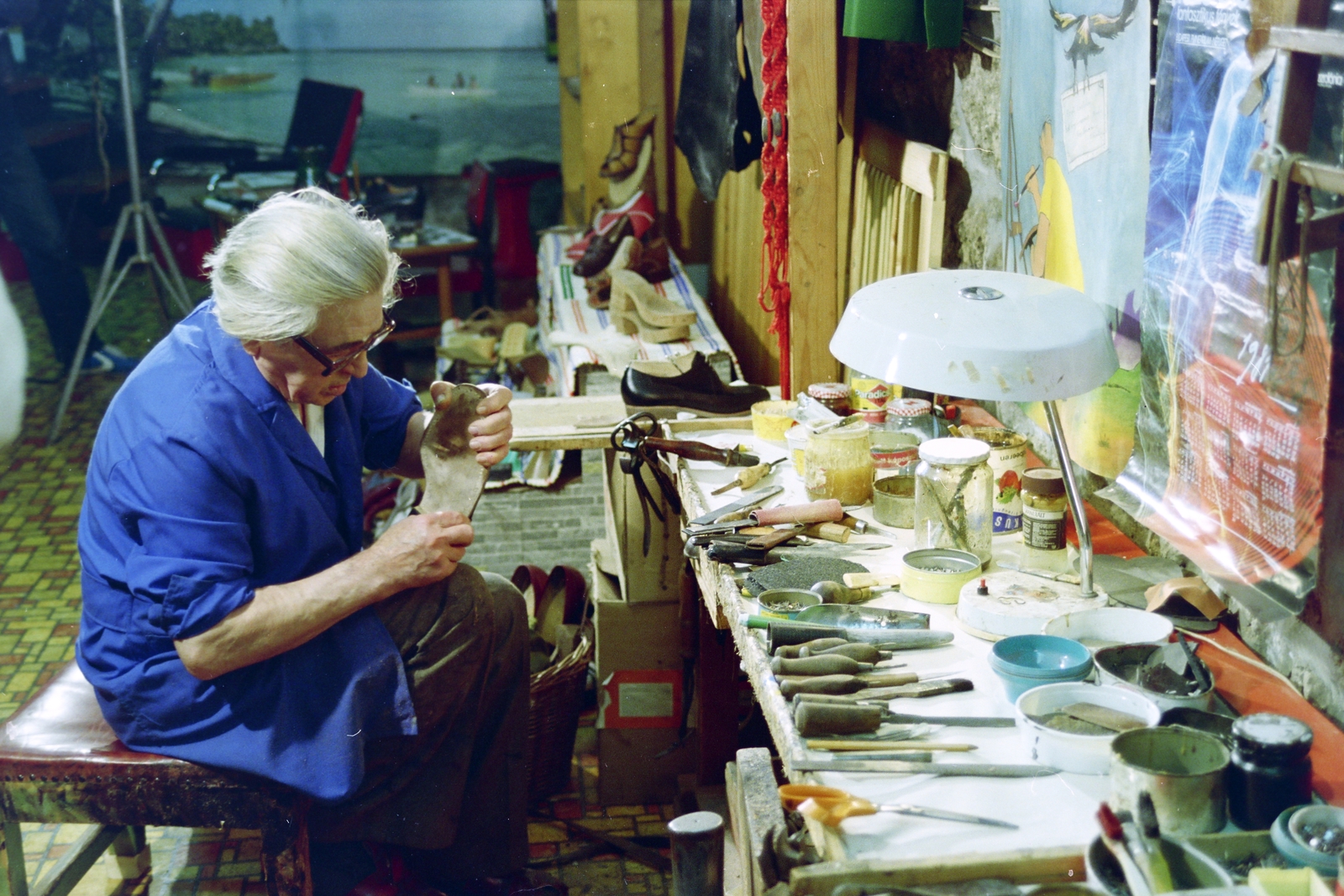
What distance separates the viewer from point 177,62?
10.7m

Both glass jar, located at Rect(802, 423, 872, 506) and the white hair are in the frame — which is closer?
the white hair

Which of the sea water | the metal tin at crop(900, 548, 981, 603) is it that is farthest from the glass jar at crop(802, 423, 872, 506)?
the sea water

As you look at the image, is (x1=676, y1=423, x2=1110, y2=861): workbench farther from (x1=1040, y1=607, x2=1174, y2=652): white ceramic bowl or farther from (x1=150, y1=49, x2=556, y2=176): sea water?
(x1=150, y1=49, x2=556, y2=176): sea water

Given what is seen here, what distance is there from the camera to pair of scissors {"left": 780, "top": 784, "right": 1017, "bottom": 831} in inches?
59.4

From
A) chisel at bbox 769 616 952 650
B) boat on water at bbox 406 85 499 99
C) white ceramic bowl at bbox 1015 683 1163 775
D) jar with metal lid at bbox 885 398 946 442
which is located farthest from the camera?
boat on water at bbox 406 85 499 99

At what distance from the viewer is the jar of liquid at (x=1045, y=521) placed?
2.21 metres

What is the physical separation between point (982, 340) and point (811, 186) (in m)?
1.53

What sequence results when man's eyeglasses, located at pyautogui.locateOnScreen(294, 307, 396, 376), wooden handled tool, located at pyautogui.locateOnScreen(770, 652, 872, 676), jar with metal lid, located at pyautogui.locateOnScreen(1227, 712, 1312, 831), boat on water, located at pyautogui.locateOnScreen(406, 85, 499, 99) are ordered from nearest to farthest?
jar with metal lid, located at pyautogui.locateOnScreen(1227, 712, 1312, 831) → wooden handled tool, located at pyautogui.locateOnScreen(770, 652, 872, 676) → man's eyeglasses, located at pyautogui.locateOnScreen(294, 307, 396, 376) → boat on water, located at pyautogui.locateOnScreen(406, 85, 499, 99)

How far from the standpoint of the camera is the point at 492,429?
274 cm

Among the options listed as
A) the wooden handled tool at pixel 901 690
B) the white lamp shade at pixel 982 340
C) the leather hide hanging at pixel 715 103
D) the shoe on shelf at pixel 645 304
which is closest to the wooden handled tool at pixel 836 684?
the wooden handled tool at pixel 901 690

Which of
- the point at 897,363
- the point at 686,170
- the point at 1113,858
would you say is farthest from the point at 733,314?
the point at 1113,858

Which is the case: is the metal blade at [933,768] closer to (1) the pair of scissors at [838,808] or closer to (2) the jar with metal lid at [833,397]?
(1) the pair of scissors at [838,808]

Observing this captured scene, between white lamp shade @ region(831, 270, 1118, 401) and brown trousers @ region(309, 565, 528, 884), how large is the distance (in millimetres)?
1136

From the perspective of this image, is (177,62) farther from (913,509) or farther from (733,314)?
(913,509)
